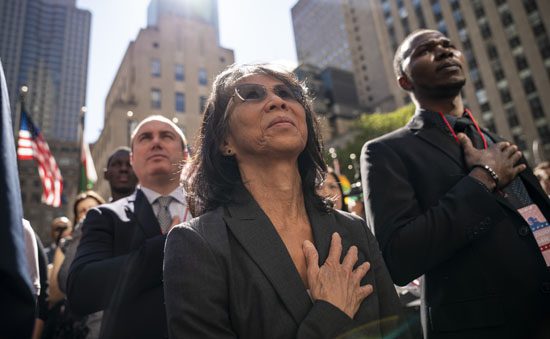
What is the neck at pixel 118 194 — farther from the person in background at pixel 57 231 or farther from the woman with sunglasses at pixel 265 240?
the woman with sunglasses at pixel 265 240

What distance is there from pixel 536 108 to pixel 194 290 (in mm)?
55665

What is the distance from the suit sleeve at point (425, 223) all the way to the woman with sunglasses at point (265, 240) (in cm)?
29

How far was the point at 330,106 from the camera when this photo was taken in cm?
7556

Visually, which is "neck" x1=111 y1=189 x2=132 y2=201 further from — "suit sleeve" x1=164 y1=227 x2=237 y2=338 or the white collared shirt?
"suit sleeve" x1=164 y1=227 x2=237 y2=338

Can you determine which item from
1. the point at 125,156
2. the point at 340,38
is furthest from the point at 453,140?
the point at 340,38

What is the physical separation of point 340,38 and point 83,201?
100 meters

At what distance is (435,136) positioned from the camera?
275 cm

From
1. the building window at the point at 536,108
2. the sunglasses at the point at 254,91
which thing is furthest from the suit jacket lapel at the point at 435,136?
the building window at the point at 536,108

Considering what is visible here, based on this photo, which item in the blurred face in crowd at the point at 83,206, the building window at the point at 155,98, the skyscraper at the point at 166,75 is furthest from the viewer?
the building window at the point at 155,98

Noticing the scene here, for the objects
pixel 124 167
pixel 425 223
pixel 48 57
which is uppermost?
pixel 48 57

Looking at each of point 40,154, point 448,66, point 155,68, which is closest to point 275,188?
point 448,66

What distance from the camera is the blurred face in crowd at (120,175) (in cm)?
499

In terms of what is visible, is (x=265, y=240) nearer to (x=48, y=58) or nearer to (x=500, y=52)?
(x=500, y=52)

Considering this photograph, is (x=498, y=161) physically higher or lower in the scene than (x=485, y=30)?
lower
